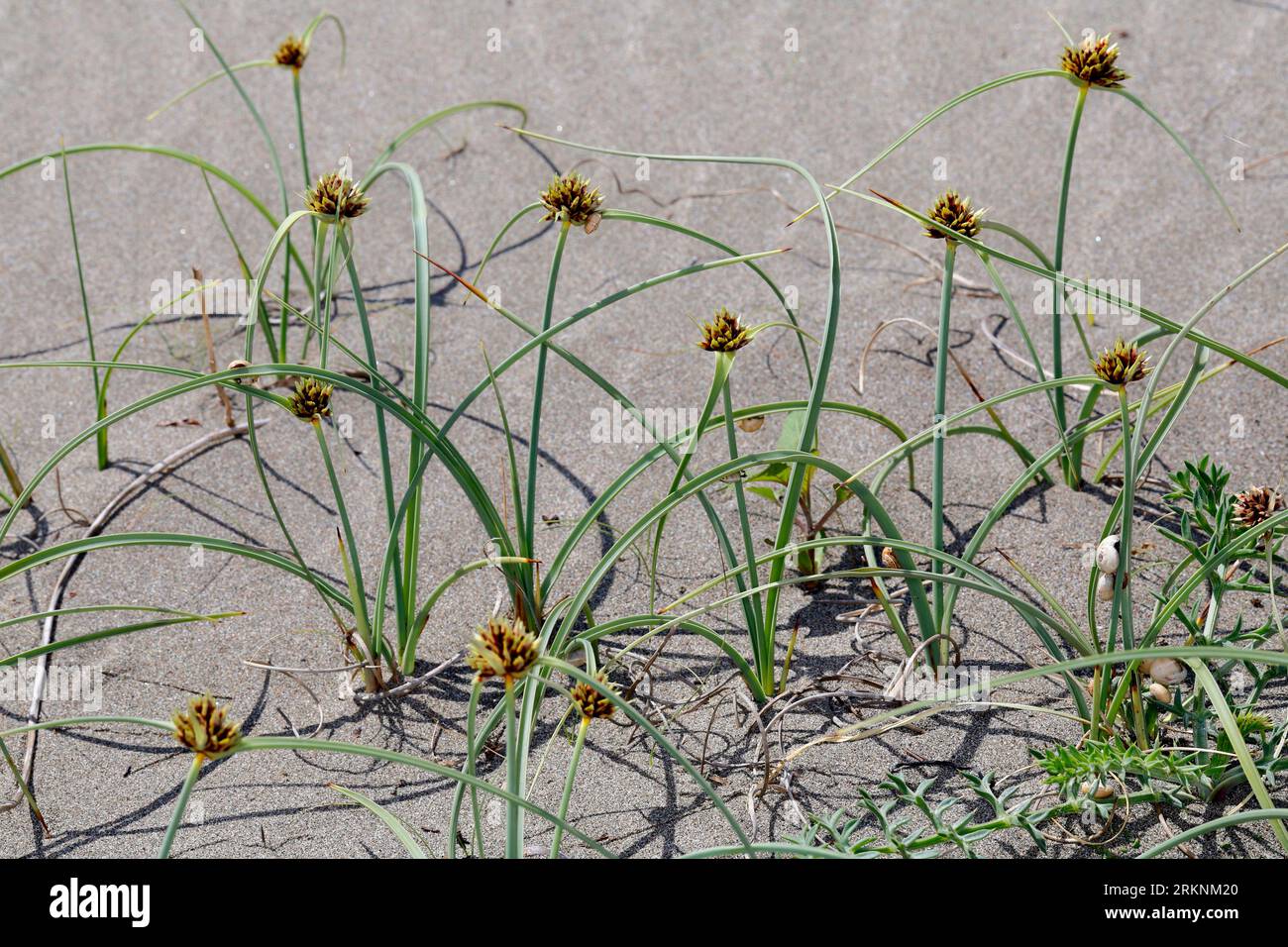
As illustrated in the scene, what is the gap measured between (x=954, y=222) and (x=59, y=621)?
1.44m

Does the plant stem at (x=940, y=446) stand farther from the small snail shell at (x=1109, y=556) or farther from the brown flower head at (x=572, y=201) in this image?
the brown flower head at (x=572, y=201)

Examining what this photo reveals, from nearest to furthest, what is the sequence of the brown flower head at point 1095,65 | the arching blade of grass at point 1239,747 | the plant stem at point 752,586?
the arching blade of grass at point 1239,747, the plant stem at point 752,586, the brown flower head at point 1095,65

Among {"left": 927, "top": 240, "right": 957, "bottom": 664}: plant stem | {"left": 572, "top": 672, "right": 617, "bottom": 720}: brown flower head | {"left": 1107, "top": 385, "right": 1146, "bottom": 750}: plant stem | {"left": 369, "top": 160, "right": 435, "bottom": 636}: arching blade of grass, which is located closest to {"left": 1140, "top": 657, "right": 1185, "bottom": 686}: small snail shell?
{"left": 1107, "top": 385, "right": 1146, "bottom": 750}: plant stem

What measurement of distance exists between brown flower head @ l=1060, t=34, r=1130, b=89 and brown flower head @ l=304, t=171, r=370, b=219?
3.19ft

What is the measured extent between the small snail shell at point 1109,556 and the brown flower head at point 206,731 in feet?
3.25

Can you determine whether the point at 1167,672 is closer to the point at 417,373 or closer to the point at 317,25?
the point at 417,373

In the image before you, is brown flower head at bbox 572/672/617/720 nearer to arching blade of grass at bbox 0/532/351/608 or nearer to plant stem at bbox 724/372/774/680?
plant stem at bbox 724/372/774/680

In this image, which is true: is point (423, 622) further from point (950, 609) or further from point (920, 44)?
point (920, 44)

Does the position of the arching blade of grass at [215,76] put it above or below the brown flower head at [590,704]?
above

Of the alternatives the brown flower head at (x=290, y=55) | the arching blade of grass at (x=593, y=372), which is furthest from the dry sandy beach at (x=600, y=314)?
the brown flower head at (x=290, y=55)

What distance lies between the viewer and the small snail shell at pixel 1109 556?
144 cm

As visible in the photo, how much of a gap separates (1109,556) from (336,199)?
3.46 feet

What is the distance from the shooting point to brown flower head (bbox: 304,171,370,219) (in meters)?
1.55

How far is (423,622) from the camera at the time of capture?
1.68 meters
